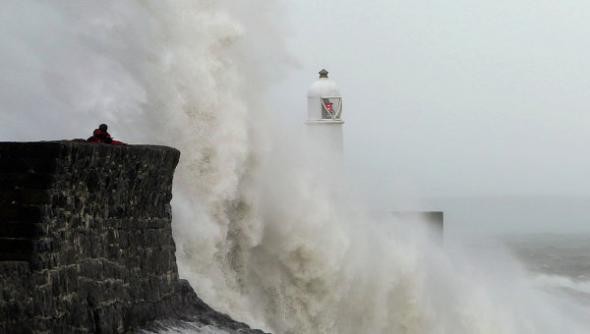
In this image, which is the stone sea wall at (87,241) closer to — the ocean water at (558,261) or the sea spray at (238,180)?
the sea spray at (238,180)

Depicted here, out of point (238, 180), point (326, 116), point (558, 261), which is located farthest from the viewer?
point (558, 261)

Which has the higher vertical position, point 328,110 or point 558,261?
point 328,110

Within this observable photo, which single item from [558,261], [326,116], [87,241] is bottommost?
[558,261]

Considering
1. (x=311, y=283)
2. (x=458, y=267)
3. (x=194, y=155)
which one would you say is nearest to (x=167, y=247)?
(x=194, y=155)

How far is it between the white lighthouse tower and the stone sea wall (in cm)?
1126

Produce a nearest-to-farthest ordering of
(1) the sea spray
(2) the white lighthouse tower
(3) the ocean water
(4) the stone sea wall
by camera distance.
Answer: (4) the stone sea wall
(1) the sea spray
(2) the white lighthouse tower
(3) the ocean water

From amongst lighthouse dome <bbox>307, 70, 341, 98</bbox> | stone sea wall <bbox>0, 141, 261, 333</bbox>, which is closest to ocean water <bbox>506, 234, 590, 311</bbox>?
lighthouse dome <bbox>307, 70, 341, 98</bbox>

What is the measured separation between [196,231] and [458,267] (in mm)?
10784

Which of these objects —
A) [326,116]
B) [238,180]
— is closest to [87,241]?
[238,180]

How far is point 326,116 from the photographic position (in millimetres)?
22938

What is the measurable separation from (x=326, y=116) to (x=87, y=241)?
45.6ft

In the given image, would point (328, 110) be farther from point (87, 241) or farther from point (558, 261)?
point (558, 261)

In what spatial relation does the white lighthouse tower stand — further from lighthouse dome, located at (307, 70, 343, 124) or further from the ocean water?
the ocean water

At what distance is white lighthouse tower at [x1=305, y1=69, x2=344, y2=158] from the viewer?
22609mm
